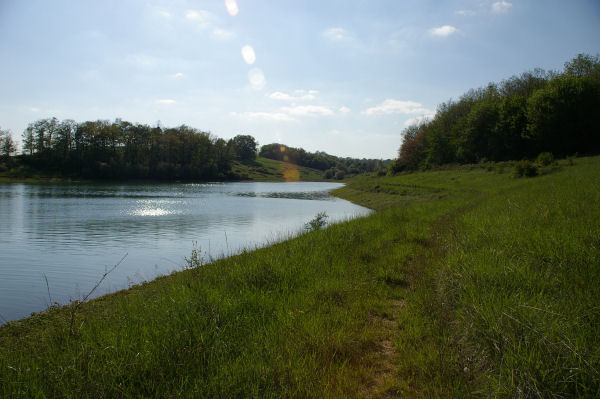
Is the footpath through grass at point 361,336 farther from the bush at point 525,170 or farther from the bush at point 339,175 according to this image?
the bush at point 339,175

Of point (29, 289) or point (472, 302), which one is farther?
point (29, 289)

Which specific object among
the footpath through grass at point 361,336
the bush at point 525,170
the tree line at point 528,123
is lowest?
the footpath through grass at point 361,336

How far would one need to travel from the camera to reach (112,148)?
9875 cm

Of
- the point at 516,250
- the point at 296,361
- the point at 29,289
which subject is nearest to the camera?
the point at 296,361

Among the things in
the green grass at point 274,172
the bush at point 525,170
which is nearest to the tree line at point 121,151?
the green grass at point 274,172

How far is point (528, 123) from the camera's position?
172ft

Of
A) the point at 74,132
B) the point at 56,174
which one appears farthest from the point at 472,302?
the point at 74,132

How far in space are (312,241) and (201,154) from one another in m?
115

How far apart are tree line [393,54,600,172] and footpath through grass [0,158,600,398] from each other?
56.9 m

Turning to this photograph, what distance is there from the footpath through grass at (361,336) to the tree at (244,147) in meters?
171

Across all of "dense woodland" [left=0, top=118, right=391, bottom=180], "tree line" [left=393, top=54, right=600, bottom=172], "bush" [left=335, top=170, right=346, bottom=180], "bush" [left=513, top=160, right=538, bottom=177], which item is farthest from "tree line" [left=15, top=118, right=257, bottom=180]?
"bush" [left=513, top=160, right=538, bottom=177]

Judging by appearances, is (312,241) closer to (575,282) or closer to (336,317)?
Answer: (336,317)

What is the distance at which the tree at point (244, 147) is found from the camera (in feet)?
569

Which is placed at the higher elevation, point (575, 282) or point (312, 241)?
point (575, 282)
